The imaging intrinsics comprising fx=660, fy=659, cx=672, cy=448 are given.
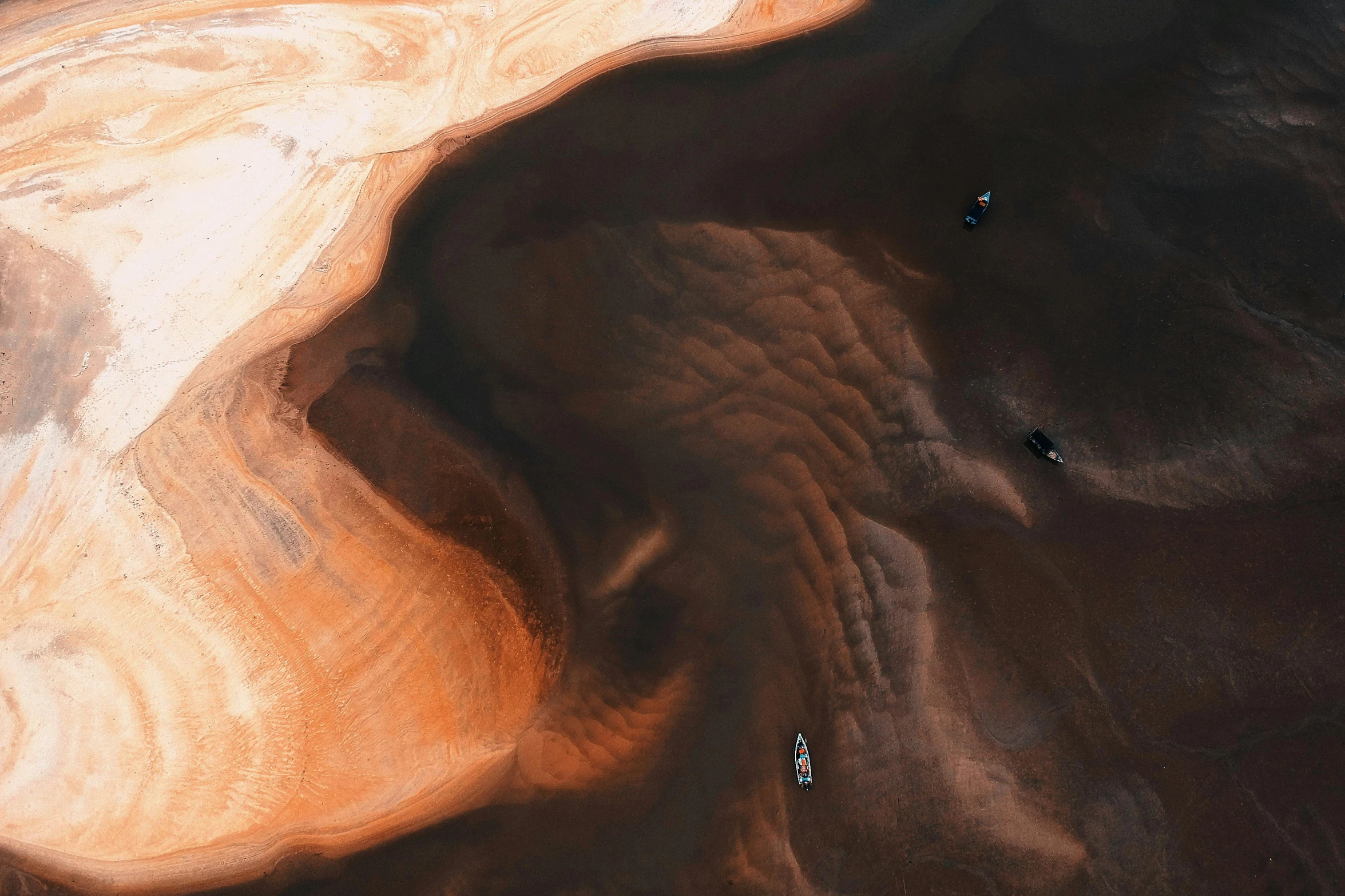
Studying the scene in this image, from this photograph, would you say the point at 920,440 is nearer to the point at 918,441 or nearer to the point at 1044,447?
the point at 918,441

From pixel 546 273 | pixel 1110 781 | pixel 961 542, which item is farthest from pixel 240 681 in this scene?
pixel 1110 781

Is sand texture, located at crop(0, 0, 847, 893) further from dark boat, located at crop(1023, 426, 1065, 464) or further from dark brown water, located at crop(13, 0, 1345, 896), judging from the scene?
dark boat, located at crop(1023, 426, 1065, 464)

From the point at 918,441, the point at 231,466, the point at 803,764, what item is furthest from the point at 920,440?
the point at 231,466

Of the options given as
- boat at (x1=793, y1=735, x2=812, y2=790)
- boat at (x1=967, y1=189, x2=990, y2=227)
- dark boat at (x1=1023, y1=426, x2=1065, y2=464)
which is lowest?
boat at (x1=793, y1=735, x2=812, y2=790)

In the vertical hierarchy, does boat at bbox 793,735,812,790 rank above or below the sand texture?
below

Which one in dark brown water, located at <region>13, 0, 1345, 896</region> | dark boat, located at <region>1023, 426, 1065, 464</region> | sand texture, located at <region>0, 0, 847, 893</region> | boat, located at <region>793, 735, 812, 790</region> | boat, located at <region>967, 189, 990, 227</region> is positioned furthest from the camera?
boat, located at <region>967, 189, 990, 227</region>

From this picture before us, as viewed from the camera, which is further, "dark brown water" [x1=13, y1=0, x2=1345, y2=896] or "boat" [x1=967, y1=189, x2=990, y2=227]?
"boat" [x1=967, y1=189, x2=990, y2=227]

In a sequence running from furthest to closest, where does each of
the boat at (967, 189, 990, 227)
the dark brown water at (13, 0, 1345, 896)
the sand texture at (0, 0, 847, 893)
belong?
1. the boat at (967, 189, 990, 227)
2. the sand texture at (0, 0, 847, 893)
3. the dark brown water at (13, 0, 1345, 896)

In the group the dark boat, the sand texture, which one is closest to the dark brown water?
the dark boat
